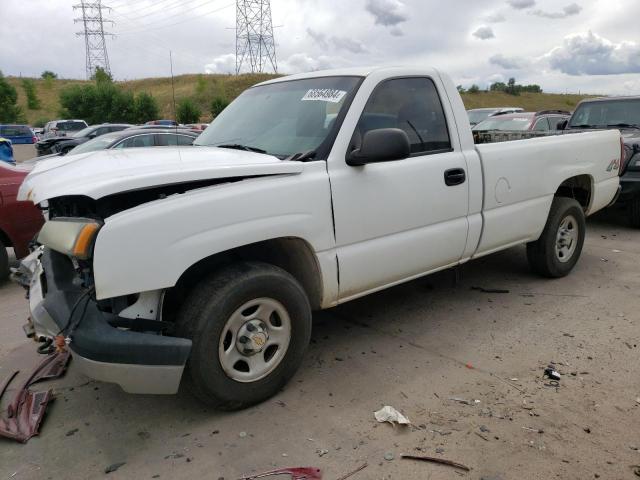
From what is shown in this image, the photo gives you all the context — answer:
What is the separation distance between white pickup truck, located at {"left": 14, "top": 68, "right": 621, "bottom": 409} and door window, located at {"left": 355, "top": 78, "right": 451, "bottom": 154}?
0.01 m

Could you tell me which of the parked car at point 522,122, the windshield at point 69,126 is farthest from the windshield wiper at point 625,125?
the windshield at point 69,126

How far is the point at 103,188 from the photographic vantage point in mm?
2430

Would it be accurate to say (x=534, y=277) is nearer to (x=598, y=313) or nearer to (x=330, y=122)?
(x=598, y=313)

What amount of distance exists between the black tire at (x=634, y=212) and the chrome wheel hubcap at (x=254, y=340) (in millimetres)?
6385

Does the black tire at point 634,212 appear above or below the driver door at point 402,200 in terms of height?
below

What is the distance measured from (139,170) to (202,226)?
444 millimetres

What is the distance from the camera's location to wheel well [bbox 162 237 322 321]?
2969 millimetres

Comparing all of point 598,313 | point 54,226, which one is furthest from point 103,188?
point 598,313

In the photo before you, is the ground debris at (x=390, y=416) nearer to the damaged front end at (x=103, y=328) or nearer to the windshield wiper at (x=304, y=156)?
the damaged front end at (x=103, y=328)

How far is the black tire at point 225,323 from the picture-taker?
2.69 meters

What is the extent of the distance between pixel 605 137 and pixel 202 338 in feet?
15.3

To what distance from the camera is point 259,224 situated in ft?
9.35

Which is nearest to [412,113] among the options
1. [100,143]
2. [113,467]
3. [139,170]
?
[139,170]

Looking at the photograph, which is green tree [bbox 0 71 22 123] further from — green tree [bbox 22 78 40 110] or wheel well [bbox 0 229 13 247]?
wheel well [bbox 0 229 13 247]
